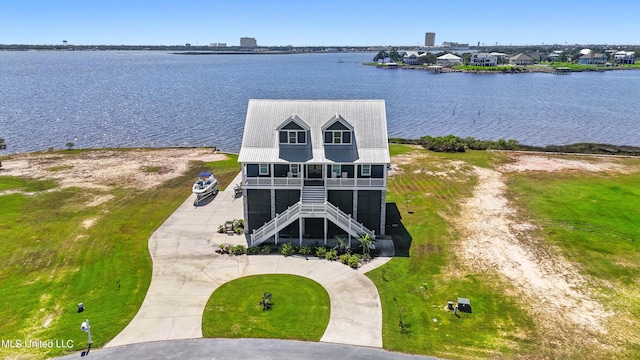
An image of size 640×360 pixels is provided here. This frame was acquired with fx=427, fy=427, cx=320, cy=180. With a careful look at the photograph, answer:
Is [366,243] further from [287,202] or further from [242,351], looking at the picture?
[242,351]

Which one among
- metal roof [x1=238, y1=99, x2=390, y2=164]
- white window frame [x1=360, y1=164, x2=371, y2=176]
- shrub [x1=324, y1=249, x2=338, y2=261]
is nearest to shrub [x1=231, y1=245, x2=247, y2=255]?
shrub [x1=324, y1=249, x2=338, y2=261]

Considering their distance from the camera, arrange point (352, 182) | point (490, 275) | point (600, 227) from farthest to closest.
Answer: point (600, 227) → point (352, 182) → point (490, 275)

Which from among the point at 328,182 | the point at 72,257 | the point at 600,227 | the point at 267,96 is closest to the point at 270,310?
the point at 328,182

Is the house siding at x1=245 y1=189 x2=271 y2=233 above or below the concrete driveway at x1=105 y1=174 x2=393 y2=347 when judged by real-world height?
above

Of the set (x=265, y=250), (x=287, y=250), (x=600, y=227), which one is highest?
(x=600, y=227)

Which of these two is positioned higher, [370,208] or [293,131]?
[293,131]

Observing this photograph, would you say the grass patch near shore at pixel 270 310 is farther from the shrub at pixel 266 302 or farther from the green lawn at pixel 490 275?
the green lawn at pixel 490 275

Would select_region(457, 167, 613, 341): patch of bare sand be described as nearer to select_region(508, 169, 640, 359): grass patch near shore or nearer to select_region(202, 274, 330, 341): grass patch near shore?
select_region(508, 169, 640, 359): grass patch near shore
